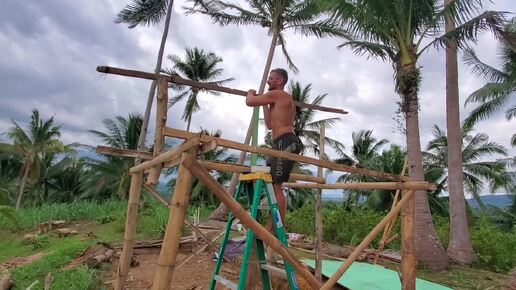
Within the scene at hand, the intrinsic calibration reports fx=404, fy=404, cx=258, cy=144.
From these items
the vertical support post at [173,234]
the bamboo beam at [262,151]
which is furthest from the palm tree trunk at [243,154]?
the vertical support post at [173,234]

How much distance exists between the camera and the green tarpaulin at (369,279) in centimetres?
526

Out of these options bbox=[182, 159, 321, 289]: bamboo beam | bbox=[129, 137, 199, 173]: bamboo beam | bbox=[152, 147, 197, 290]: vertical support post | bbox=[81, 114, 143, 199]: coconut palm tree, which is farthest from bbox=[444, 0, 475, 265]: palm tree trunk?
bbox=[81, 114, 143, 199]: coconut palm tree

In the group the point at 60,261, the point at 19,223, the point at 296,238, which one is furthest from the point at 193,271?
the point at 19,223

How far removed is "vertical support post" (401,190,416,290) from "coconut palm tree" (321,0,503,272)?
542cm

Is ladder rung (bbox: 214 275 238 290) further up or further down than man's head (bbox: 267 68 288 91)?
further down

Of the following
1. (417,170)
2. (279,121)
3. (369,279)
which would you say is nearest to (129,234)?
(279,121)

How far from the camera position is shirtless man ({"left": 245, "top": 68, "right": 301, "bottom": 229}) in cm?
345

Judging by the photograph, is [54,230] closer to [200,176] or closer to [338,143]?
[200,176]

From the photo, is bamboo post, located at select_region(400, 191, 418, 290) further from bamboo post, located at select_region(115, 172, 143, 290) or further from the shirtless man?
bamboo post, located at select_region(115, 172, 143, 290)

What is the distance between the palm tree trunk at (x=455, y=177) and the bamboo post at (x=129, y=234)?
8235 millimetres

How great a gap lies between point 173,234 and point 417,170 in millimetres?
7753

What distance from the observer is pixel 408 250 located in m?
3.58

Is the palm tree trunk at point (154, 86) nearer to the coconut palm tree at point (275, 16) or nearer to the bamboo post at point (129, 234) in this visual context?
the coconut palm tree at point (275, 16)

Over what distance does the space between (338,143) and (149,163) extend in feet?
72.9
